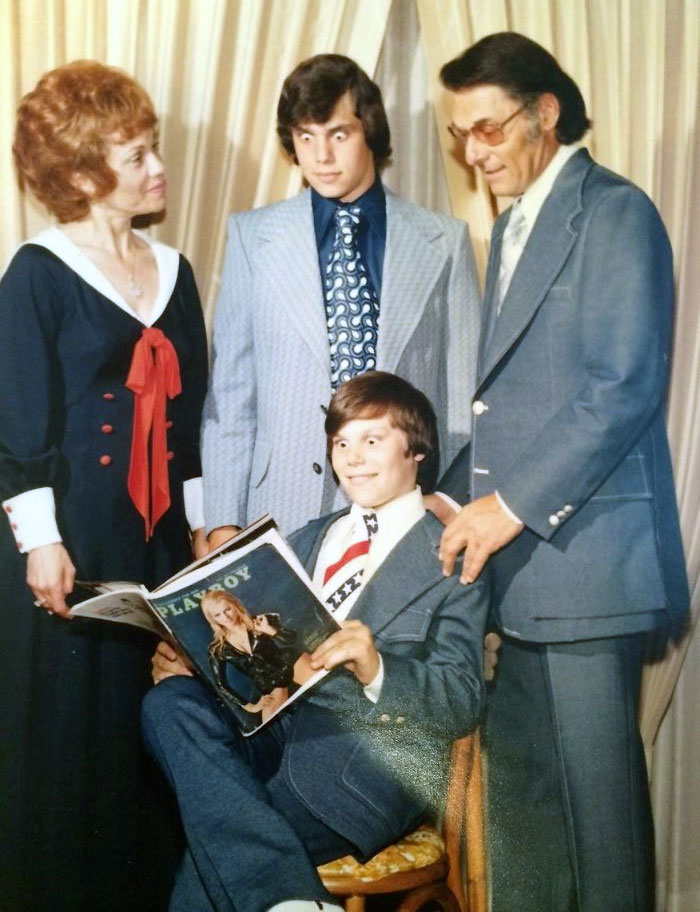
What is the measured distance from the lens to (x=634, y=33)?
1.88m

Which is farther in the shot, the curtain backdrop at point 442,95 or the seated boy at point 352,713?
the curtain backdrop at point 442,95

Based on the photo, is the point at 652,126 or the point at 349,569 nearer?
the point at 349,569

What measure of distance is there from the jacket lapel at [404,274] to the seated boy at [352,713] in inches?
3.2

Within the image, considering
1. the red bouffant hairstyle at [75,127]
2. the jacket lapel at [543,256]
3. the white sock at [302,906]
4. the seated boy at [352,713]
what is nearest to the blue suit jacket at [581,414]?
the jacket lapel at [543,256]

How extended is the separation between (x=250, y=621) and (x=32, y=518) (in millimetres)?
422

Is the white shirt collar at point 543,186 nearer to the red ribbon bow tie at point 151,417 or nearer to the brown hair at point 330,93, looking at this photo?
the brown hair at point 330,93

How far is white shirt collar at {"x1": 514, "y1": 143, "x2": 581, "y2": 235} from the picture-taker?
5.22ft

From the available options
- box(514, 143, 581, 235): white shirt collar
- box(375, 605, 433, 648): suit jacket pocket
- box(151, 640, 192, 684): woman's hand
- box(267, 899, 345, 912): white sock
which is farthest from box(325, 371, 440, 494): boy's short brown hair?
box(267, 899, 345, 912): white sock

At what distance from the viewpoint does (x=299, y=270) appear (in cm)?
173

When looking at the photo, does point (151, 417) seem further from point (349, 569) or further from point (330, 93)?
point (330, 93)

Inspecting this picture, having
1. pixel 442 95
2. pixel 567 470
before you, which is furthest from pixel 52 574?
pixel 442 95

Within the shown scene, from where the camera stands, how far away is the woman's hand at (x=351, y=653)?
1.51 meters

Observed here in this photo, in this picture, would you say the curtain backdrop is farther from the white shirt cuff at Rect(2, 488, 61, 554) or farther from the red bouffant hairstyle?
the white shirt cuff at Rect(2, 488, 61, 554)

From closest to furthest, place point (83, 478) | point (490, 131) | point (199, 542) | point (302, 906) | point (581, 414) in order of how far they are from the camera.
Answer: point (302, 906) < point (581, 414) < point (490, 131) < point (83, 478) < point (199, 542)
